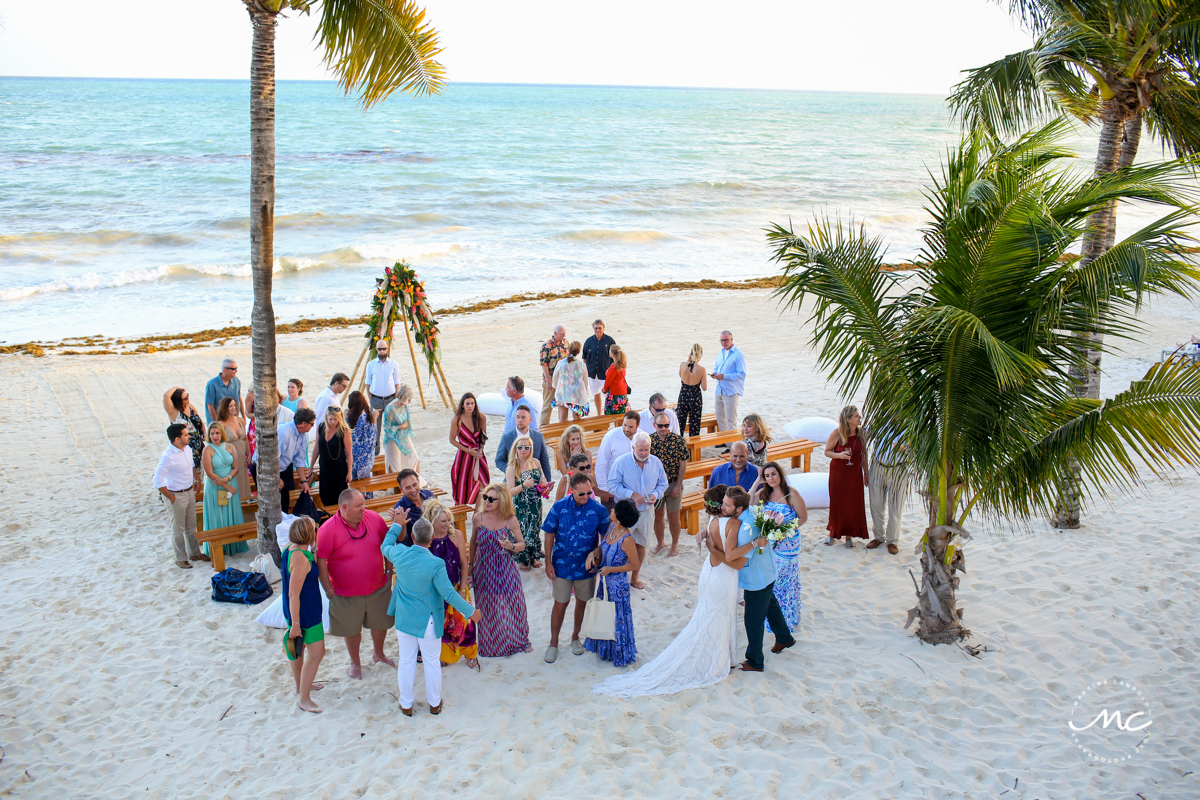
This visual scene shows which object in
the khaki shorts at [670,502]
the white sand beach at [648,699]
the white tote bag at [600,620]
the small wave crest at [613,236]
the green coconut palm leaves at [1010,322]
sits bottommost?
the white sand beach at [648,699]

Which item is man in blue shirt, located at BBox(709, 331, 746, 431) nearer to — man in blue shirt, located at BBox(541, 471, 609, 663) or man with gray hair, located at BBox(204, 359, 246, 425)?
man in blue shirt, located at BBox(541, 471, 609, 663)

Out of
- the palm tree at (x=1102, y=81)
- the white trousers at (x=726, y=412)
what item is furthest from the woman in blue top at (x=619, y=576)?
the white trousers at (x=726, y=412)

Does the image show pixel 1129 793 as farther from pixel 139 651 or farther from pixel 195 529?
pixel 195 529

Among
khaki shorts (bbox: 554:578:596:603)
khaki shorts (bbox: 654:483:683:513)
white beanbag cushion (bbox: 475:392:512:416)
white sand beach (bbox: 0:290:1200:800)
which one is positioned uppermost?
white beanbag cushion (bbox: 475:392:512:416)

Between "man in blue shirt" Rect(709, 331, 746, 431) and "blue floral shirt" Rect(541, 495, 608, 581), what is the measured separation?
15.8 feet

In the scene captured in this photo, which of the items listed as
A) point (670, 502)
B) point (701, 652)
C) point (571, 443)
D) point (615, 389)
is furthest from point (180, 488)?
point (615, 389)

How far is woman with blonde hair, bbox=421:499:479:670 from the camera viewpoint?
19.2 feet

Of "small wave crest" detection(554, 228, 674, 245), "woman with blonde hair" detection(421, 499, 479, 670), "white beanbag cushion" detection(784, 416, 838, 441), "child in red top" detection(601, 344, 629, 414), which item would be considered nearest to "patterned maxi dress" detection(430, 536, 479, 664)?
"woman with blonde hair" detection(421, 499, 479, 670)

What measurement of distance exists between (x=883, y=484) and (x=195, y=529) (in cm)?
685

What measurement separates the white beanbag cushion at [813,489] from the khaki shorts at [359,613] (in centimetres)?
477

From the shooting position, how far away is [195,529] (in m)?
8.01

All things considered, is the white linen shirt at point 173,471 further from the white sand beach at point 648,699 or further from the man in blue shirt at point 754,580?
the man in blue shirt at point 754,580

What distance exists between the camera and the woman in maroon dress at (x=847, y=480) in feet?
25.8

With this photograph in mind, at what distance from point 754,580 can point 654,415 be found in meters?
2.32
